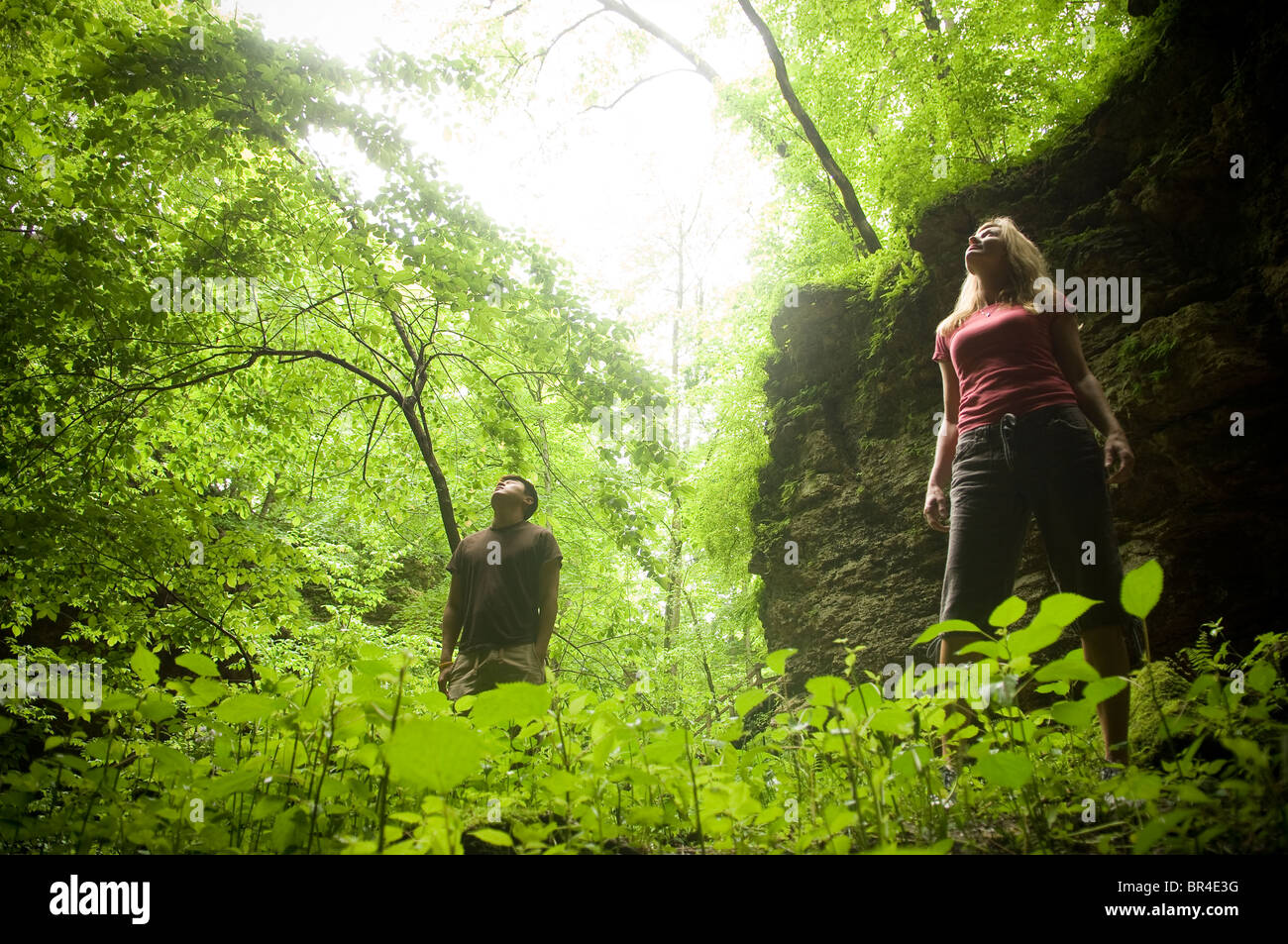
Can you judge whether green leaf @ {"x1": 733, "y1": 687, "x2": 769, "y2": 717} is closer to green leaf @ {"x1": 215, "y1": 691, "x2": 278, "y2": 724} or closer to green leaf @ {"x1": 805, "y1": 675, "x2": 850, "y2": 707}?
green leaf @ {"x1": 805, "y1": 675, "x2": 850, "y2": 707}

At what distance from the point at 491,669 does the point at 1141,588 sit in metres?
3.47

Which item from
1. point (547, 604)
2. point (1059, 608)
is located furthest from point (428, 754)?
point (547, 604)

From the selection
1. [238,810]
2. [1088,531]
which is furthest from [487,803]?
[1088,531]

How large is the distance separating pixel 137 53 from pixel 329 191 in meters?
1.19

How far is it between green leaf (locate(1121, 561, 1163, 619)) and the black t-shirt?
134 inches

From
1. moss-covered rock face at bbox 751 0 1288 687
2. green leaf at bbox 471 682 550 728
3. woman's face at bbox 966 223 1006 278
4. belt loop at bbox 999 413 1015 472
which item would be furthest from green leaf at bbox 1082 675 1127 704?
moss-covered rock face at bbox 751 0 1288 687

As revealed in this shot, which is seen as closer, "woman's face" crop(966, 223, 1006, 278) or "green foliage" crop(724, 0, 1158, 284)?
"woman's face" crop(966, 223, 1006, 278)

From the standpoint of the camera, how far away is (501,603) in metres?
3.98

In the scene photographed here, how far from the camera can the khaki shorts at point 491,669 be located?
147 inches

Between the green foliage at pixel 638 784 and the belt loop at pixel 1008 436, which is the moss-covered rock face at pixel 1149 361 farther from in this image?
the green foliage at pixel 638 784

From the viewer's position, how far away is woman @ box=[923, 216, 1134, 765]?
2.06 metres

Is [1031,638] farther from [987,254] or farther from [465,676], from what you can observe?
[465,676]

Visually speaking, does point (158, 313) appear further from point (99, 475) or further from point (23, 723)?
point (23, 723)

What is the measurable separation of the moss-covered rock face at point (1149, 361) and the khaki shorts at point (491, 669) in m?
2.73
